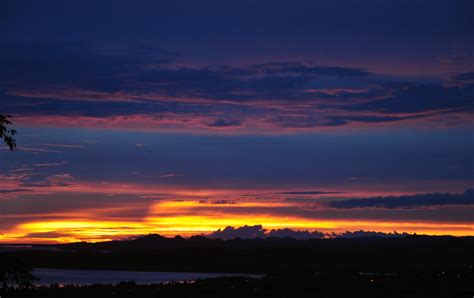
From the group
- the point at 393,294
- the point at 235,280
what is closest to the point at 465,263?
the point at 235,280

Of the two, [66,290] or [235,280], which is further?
[235,280]

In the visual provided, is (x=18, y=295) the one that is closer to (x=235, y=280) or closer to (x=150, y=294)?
(x=150, y=294)

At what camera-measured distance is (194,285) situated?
4168 inches

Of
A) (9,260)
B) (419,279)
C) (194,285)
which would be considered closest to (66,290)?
(194,285)

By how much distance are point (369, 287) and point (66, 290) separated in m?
41.5

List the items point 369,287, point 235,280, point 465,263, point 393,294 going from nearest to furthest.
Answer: point 393,294, point 369,287, point 235,280, point 465,263

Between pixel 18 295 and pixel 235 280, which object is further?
pixel 235 280

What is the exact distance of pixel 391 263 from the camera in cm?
18350

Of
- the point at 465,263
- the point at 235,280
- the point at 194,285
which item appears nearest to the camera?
the point at 194,285

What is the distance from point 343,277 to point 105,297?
154 feet

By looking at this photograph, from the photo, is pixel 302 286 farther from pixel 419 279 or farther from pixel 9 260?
pixel 9 260

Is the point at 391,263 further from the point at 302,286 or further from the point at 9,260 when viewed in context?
the point at 9,260

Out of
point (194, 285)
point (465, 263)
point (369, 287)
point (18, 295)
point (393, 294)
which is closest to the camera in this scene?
point (18, 295)

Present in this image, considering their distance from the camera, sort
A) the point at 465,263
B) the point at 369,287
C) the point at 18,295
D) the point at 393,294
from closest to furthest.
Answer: the point at 18,295
the point at 393,294
the point at 369,287
the point at 465,263
